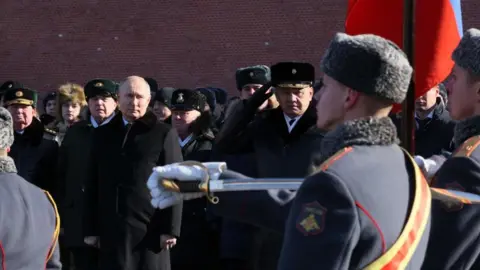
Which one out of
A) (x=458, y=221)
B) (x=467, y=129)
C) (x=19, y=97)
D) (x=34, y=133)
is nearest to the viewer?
(x=458, y=221)

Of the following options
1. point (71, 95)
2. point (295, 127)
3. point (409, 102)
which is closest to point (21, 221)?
point (409, 102)

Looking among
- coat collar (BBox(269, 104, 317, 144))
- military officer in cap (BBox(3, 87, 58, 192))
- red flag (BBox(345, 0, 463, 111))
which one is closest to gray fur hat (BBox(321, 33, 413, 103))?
red flag (BBox(345, 0, 463, 111))

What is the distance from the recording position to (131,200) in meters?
6.71

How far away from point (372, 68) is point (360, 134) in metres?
0.19

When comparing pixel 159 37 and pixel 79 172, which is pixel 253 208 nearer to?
pixel 79 172

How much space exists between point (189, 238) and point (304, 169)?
5.92 feet

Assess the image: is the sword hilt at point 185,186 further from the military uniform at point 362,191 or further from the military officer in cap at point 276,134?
the military officer in cap at point 276,134

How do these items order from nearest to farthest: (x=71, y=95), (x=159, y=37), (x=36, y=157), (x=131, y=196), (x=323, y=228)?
(x=323, y=228) → (x=131, y=196) → (x=36, y=157) → (x=71, y=95) → (x=159, y=37)

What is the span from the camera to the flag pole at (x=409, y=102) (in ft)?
11.5

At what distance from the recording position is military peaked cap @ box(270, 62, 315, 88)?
234 inches

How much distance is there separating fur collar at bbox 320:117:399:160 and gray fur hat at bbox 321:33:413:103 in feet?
0.26

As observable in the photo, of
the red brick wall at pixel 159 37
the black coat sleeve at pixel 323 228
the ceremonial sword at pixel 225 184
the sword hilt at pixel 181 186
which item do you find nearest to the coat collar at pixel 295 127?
the ceremonial sword at pixel 225 184

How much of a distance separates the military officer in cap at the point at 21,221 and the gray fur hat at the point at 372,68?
71.9 inches

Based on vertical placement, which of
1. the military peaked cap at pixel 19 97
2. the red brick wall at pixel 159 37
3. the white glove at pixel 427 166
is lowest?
the red brick wall at pixel 159 37
